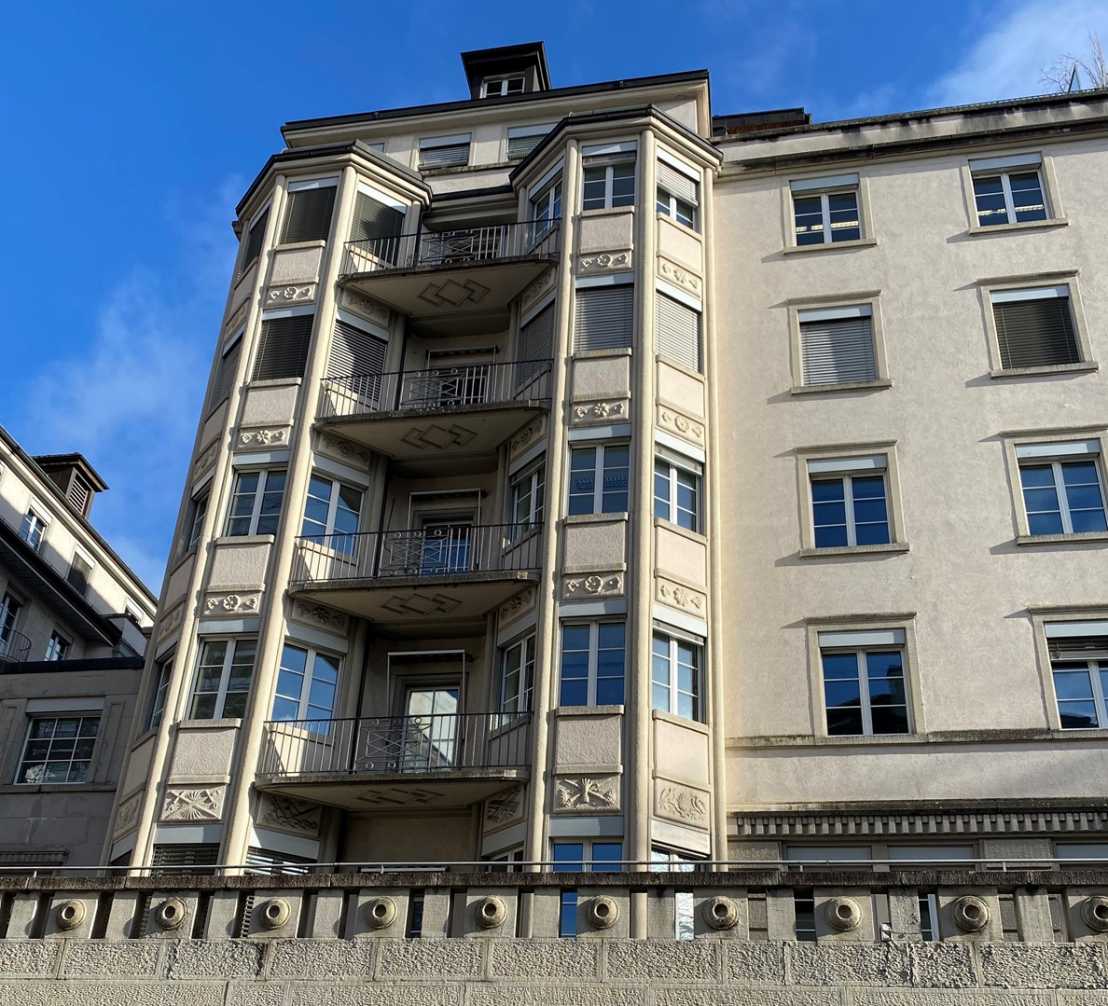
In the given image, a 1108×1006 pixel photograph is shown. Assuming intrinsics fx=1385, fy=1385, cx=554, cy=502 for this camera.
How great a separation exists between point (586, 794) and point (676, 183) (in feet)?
43.2

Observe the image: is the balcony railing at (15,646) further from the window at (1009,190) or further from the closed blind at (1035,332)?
the window at (1009,190)

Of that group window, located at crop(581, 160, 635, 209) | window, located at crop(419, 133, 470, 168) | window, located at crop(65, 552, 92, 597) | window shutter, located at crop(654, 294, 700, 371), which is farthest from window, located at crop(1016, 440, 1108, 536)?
window, located at crop(65, 552, 92, 597)

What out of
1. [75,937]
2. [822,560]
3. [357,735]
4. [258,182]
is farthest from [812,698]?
[258,182]

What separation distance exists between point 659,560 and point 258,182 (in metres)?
13.7

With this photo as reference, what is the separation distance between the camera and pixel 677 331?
1017 inches

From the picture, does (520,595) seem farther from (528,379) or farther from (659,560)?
(528,379)

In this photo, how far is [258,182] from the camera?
99.3 feet

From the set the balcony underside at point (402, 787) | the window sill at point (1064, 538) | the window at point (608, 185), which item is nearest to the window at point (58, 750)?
the balcony underside at point (402, 787)

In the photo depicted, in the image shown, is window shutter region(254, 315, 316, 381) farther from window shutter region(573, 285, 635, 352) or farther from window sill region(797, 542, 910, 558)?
window sill region(797, 542, 910, 558)

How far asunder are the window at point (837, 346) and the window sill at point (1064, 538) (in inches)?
170

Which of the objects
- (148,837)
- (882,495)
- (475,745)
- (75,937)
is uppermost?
(882,495)

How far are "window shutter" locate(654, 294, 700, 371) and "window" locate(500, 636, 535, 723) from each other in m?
6.09

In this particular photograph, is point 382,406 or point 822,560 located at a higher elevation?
point 382,406

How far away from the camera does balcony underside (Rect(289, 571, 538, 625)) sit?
2300 cm
